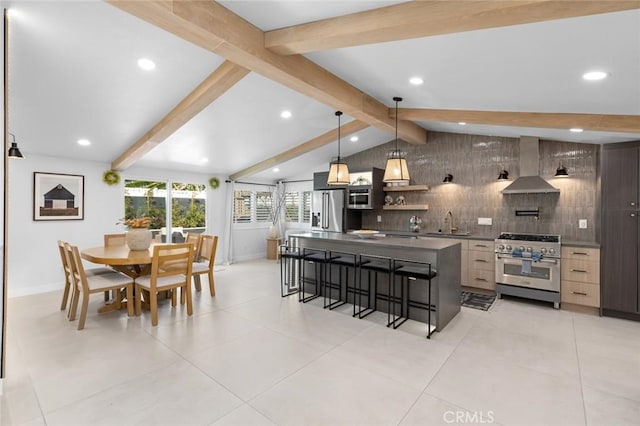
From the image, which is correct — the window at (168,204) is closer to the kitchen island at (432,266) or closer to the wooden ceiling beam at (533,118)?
the kitchen island at (432,266)

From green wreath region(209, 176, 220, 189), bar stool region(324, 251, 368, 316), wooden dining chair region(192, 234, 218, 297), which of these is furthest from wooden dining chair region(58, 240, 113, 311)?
green wreath region(209, 176, 220, 189)

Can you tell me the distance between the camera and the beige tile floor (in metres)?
2.15

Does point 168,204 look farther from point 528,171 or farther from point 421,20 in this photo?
point 528,171

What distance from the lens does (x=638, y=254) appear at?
→ 3.86 metres

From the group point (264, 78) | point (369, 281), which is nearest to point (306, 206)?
point (369, 281)

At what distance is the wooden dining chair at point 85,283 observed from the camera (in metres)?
3.56

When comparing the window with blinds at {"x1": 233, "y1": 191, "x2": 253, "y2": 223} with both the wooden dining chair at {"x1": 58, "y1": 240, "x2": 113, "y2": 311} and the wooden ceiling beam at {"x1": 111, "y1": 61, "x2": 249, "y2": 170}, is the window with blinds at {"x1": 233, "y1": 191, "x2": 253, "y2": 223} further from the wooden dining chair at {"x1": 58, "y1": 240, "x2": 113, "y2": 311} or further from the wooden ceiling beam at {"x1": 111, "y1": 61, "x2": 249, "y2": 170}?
the wooden dining chair at {"x1": 58, "y1": 240, "x2": 113, "y2": 311}

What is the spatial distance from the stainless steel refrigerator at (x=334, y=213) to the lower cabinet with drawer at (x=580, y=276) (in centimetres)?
378

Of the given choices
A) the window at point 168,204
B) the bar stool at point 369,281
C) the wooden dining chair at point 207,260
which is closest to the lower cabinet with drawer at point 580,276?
the bar stool at point 369,281

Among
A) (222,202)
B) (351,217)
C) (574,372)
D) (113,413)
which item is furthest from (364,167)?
(113,413)

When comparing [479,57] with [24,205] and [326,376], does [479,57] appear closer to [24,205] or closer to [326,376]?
[326,376]

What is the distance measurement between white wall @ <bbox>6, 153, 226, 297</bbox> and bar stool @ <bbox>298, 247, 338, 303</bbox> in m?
3.77

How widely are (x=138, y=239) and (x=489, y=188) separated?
225 inches

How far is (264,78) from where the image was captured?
3652mm
